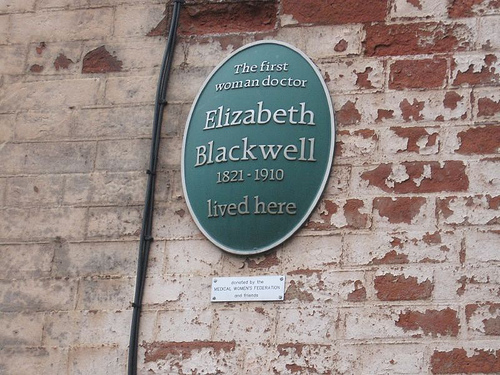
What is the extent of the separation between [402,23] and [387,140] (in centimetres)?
55

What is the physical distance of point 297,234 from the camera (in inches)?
181

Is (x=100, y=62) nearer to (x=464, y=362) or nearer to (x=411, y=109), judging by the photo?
(x=411, y=109)

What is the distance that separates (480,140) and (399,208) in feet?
1.48

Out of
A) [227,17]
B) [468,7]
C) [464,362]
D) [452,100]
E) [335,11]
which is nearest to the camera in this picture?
[464,362]

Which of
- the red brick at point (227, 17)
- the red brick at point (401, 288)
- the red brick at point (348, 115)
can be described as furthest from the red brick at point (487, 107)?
the red brick at point (227, 17)

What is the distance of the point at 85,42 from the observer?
204 inches

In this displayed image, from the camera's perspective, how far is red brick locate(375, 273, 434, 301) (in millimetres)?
4398

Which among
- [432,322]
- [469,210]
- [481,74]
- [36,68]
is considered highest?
[36,68]

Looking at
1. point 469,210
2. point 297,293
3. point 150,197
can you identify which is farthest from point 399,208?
point 150,197

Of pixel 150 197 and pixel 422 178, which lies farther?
pixel 150 197

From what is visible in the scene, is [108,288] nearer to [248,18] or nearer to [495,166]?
[248,18]

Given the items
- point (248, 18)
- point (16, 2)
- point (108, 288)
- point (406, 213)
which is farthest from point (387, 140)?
point (16, 2)

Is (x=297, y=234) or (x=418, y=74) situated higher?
(x=418, y=74)

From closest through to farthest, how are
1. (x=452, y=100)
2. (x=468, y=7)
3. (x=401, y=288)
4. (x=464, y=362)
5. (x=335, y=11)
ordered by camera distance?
(x=464, y=362) < (x=401, y=288) < (x=452, y=100) < (x=468, y=7) < (x=335, y=11)
